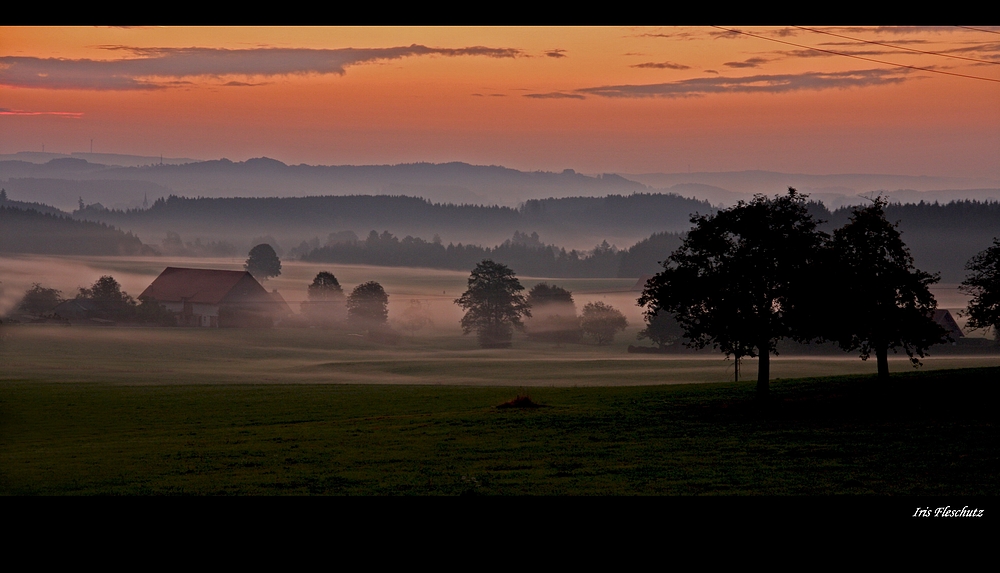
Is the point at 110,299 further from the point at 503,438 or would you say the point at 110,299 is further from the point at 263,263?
the point at 503,438

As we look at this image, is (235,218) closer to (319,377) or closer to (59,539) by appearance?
(319,377)

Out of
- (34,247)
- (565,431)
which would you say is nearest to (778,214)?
(565,431)

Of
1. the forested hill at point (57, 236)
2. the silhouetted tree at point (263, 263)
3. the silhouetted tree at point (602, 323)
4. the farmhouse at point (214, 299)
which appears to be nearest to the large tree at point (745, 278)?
the silhouetted tree at point (602, 323)

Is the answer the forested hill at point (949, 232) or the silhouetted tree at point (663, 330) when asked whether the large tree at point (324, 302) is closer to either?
the silhouetted tree at point (663, 330)

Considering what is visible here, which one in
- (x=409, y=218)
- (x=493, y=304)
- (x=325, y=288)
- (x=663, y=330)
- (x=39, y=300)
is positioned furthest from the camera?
(x=409, y=218)

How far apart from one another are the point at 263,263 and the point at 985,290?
105m

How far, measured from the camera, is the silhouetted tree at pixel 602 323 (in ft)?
293

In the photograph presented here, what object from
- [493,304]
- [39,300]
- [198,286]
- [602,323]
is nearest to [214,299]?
[198,286]

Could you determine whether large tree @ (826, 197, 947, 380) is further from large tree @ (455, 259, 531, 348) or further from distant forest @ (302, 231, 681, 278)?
distant forest @ (302, 231, 681, 278)

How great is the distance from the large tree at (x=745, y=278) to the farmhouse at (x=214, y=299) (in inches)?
2803

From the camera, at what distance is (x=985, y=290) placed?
96.7 feet

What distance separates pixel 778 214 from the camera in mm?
27234

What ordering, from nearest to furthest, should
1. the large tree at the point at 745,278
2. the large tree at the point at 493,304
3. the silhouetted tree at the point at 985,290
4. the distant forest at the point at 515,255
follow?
the large tree at the point at 745,278 < the silhouetted tree at the point at 985,290 < the large tree at the point at 493,304 < the distant forest at the point at 515,255
